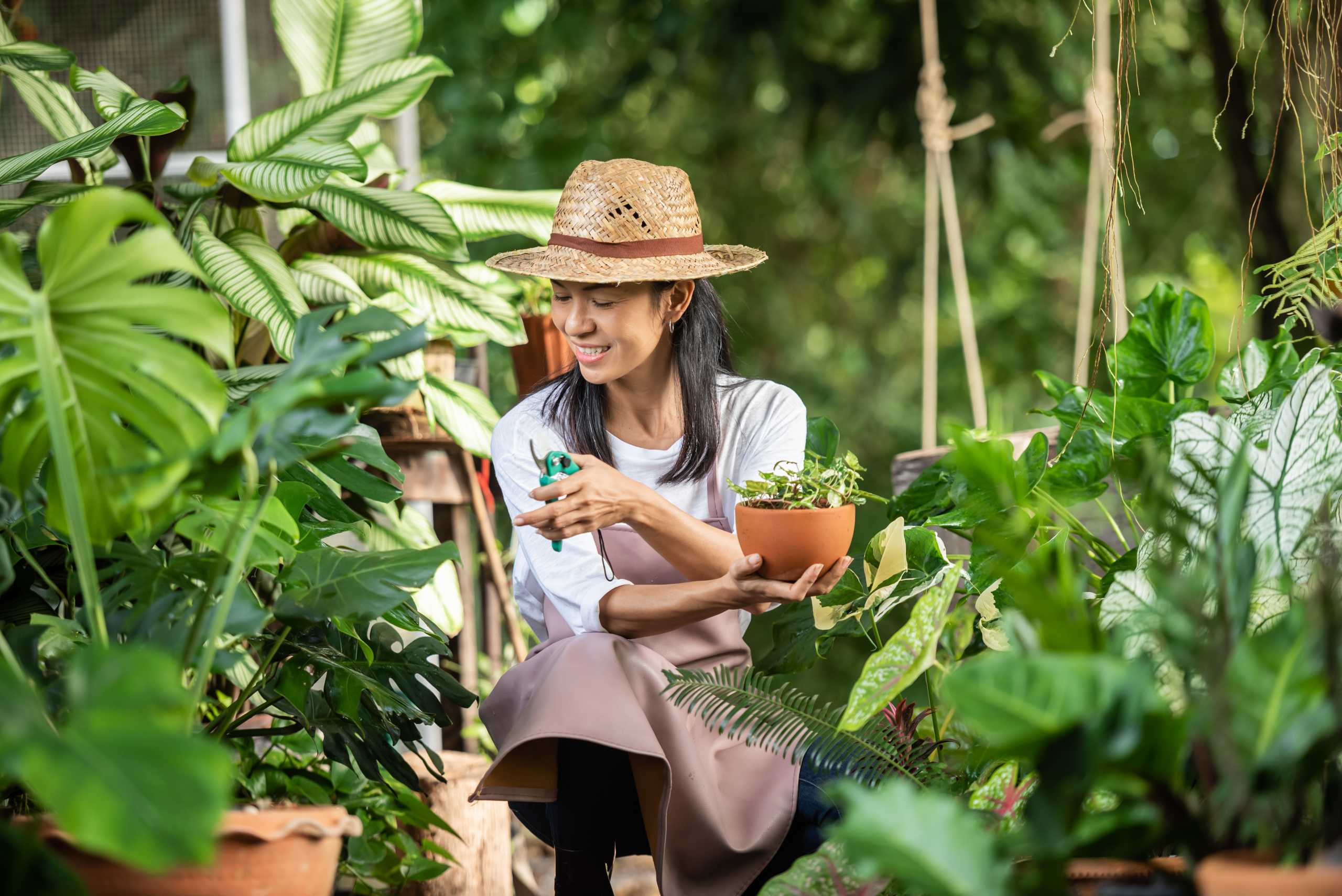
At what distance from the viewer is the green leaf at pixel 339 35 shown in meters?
2.04

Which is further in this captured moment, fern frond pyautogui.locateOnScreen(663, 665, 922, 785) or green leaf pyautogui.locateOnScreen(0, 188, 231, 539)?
fern frond pyautogui.locateOnScreen(663, 665, 922, 785)

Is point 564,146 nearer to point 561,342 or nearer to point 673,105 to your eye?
point 673,105

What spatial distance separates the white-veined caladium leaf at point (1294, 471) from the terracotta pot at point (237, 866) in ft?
2.60

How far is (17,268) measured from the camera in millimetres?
813

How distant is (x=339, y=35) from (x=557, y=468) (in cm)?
116

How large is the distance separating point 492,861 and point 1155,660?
137 cm

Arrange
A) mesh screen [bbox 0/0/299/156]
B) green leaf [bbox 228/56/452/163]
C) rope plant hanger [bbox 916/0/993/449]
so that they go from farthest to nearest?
mesh screen [bbox 0/0/299/156]
rope plant hanger [bbox 916/0/993/449]
green leaf [bbox 228/56/452/163]

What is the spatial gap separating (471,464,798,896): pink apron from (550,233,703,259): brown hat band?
18.7 inches

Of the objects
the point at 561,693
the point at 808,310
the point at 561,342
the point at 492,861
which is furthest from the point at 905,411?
the point at 561,693

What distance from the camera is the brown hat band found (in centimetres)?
146

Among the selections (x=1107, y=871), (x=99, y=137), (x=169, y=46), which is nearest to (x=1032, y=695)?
(x=1107, y=871)

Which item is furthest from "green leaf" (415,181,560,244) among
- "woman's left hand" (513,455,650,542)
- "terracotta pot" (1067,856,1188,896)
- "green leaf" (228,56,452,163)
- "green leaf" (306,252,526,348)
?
"terracotta pot" (1067,856,1188,896)

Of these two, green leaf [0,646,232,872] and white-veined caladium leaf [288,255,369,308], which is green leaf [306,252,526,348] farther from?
green leaf [0,646,232,872]

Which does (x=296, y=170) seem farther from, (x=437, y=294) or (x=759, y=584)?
(x=759, y=584)
